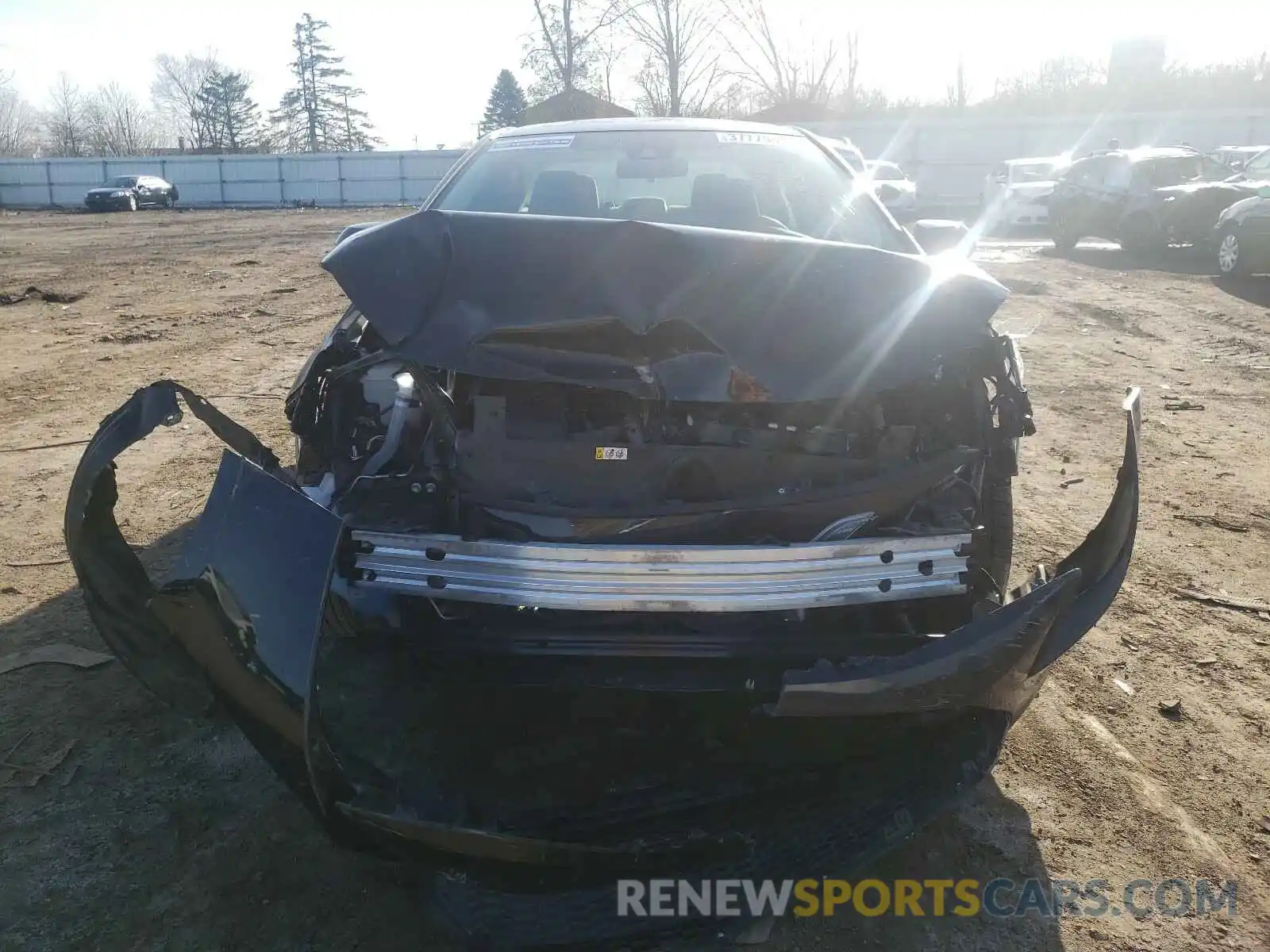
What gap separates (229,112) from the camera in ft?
194

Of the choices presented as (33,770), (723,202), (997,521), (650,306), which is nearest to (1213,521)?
(997,521)

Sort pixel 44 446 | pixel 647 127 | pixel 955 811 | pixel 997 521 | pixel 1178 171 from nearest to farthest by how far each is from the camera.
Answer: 1. pixel 955 811
2. pixel 997 521
3. pixel 647 127
4. pixel 44 446
5. pixel 1178 171

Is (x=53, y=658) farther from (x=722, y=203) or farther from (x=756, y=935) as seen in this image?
(x=722, y=203)

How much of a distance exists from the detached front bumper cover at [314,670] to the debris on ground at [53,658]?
107 cm

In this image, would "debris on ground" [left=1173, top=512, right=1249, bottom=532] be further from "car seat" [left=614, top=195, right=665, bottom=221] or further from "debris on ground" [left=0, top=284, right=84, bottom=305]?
"debris on ground" [left=0, top=284, right=84, bottom=305]

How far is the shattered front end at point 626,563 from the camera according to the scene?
1.86 meters

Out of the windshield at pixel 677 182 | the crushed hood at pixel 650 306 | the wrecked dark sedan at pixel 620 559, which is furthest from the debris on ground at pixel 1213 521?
the crushed hood at pixel 650 306

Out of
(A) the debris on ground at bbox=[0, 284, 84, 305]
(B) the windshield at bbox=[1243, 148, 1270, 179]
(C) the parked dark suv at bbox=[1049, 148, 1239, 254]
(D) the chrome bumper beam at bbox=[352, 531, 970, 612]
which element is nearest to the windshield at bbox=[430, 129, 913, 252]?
(D) the chrome bumper beam at bbox=[352, 531, 970, 612]

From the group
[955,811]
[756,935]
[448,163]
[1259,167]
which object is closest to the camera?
[756,935]

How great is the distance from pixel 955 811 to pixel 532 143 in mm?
3245

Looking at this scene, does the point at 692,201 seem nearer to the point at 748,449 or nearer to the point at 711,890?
the point at 748,449

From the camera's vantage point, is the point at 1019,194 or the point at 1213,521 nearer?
the point at 1213,521

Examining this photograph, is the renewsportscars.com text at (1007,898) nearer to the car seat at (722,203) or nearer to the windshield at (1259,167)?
the car seat at (722,203)

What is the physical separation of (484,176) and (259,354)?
4.79 meters
